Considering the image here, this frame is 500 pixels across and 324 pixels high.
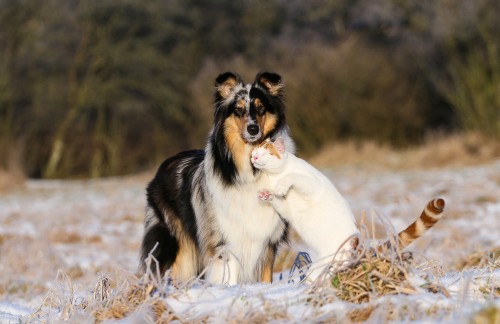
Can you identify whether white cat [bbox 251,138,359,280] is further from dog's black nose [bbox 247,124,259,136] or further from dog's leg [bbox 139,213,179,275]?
dog's leg [bbox 139,213,179,275]

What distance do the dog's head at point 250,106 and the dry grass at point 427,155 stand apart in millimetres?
14345

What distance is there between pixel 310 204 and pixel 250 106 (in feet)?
3.73

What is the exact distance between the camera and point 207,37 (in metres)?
32.9

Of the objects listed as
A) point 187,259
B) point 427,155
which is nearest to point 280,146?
point 187,259

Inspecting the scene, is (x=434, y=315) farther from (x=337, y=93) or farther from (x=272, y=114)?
(x=337, y=93)

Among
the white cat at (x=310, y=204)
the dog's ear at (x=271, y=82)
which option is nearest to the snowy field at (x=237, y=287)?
the white cat at (x=310, y=204)

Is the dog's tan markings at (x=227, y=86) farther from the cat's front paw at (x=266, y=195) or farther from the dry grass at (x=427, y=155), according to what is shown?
the dry grass at (x=427, y=155)

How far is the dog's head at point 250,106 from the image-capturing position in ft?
15.7

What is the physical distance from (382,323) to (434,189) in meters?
10.7

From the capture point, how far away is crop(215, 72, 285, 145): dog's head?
15.7ft

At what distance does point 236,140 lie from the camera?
4.88 meters

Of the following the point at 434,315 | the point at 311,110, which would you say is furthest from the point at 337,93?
the point at 434,315

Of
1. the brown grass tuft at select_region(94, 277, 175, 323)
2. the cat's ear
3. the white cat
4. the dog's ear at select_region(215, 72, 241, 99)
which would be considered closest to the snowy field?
the brown grass tuft at select_region(94, 277, 175, 323)

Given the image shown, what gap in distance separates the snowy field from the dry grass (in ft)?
4.56
